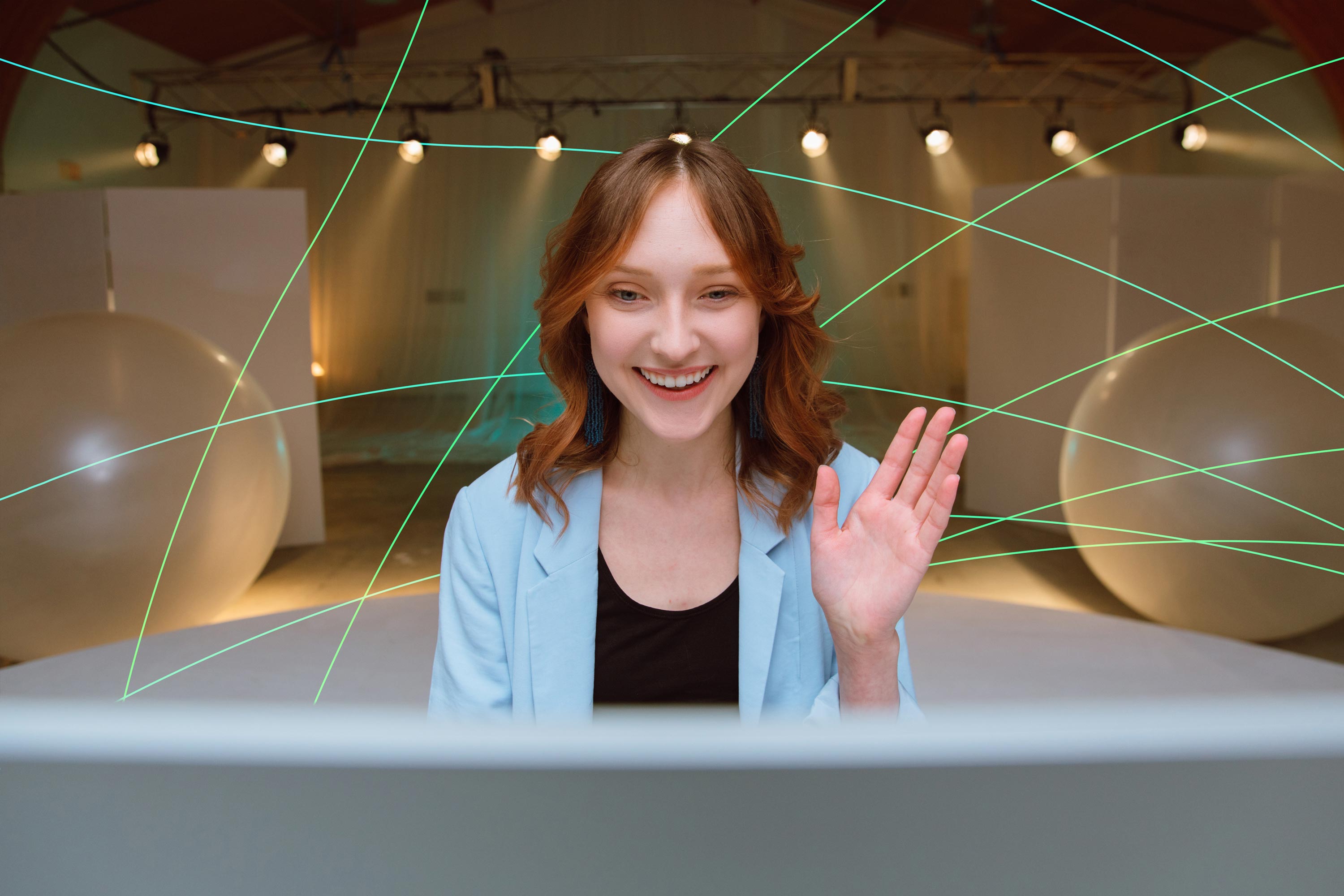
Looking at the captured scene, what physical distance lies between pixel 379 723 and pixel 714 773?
3.8 inches

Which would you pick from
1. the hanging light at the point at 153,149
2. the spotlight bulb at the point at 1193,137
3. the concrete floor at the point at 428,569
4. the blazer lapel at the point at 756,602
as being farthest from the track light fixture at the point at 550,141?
the spotlight bulb at the point at 1193,137

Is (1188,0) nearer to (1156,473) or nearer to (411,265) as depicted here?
(1156,473)

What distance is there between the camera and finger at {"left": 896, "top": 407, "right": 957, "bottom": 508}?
112 centimetres

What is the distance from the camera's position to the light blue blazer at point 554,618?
1.37 m

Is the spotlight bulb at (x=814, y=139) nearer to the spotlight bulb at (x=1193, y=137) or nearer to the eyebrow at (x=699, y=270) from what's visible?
the spotlight bulb at (x=1193, y=137)

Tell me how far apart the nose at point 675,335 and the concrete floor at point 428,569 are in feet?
11.8

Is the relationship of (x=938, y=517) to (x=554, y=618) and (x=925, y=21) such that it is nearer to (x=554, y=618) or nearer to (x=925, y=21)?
(x=554, y=618)

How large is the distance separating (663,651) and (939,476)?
52 cm

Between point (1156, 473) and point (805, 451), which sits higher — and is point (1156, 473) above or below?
below

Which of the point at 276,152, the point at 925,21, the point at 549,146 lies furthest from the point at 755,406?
the point at 925,21

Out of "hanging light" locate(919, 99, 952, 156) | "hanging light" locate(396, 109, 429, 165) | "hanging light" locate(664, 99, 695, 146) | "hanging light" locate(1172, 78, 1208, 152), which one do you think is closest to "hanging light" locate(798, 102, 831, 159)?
"hanging light" locate(919, 99, 952, 156)

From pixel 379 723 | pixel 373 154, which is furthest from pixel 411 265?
pixel 379 723

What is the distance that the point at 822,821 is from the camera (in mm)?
286

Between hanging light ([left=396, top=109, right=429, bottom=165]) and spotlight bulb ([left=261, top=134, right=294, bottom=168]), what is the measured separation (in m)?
0.91
